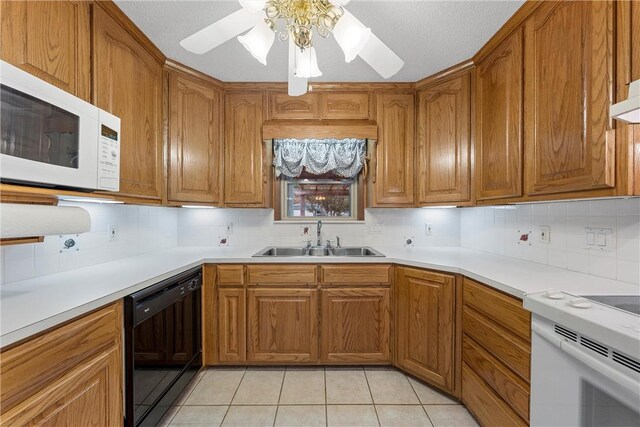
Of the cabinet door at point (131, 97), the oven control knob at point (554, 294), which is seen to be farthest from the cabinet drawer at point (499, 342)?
the cabinet door at point (131, 97)

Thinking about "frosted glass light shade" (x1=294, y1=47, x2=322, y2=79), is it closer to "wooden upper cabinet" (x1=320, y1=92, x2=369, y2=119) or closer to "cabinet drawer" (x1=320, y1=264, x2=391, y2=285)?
"wooden upper cabinet" (x1=320, y1=92, x2=369, y2=119)

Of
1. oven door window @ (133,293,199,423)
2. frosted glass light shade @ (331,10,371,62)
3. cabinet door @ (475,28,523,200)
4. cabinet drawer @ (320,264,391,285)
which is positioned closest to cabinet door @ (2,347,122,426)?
oven door window @ (133,293,199,423)

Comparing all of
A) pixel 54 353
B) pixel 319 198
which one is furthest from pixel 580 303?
pixel 319 198

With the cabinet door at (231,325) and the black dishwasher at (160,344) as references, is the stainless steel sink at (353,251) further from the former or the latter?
the black dishwasher at (160,344)

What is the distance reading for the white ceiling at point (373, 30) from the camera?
146 cm

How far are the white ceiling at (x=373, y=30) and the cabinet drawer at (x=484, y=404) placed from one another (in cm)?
205

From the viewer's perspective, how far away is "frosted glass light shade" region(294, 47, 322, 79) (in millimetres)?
1186

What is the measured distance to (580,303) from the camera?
936 millimetres

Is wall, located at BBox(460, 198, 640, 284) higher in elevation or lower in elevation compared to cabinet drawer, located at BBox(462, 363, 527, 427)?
higher

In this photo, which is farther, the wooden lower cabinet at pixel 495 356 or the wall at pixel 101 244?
the wall at pixel 101 244

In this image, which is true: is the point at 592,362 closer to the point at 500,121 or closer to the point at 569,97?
the point at 569,97

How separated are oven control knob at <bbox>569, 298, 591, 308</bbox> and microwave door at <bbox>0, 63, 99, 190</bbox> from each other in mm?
1888

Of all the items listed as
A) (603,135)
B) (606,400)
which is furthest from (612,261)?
(606,400)

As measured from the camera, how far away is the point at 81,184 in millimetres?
1081
